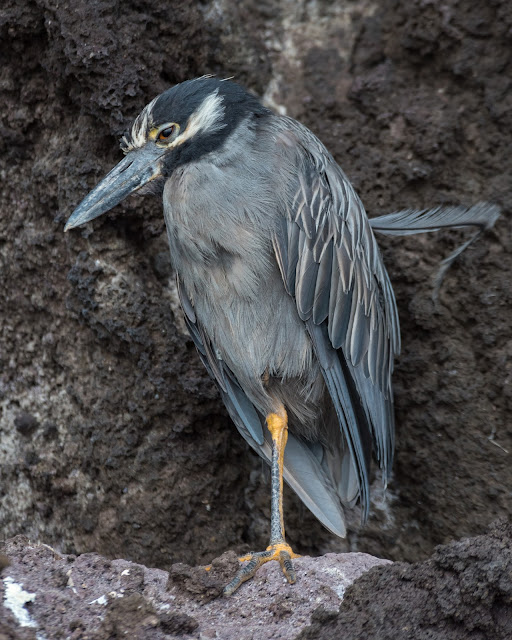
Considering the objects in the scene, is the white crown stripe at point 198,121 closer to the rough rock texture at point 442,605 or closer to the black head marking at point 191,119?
the black head marking at point 191,119

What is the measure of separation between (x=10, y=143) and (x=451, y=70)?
6.19ft

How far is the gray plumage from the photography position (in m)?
2.46

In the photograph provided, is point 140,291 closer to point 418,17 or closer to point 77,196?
point 77,196

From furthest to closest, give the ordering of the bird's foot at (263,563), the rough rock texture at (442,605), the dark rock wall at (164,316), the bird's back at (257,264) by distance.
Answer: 1. the dark rock wall at (164,316)
2. the bird's back at (257,264)
3. the bird's foot at (263,563)
4. the rough rock texture at (442,605)

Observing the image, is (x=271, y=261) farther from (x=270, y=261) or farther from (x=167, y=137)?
(x=167, y=137)

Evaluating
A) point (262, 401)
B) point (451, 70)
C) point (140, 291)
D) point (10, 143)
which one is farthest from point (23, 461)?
point (451, 70)

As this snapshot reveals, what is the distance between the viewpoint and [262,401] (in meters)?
2.65

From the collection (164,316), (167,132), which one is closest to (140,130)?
(167,132)

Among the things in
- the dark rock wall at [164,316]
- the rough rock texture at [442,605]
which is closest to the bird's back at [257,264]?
the dark rock wall at [164,316]

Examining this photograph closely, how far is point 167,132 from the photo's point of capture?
2.51 meters

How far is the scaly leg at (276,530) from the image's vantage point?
2090mm

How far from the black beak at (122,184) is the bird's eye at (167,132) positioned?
43 millimetres

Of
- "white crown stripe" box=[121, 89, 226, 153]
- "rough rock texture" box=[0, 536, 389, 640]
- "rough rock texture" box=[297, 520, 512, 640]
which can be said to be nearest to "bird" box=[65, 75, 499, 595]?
"white crown stripe" box=[121, 89, 226, 153]

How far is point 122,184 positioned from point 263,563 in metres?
1.33
